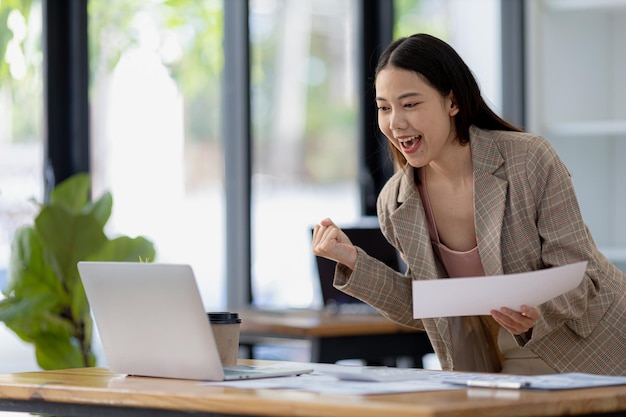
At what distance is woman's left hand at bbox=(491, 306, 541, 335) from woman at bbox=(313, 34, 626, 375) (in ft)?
0.22

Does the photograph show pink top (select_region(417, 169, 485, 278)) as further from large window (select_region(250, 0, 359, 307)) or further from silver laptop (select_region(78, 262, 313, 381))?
large window (select_region(250, 0, 359, 307))

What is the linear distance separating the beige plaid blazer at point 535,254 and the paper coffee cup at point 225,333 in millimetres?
331

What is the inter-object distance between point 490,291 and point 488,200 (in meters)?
0.42

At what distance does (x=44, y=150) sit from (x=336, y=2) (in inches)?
65.6

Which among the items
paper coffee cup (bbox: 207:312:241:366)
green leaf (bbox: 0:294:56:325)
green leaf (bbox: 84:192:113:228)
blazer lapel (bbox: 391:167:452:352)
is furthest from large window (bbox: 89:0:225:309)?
paper coffee cup (bbox: 207:312:241:366)

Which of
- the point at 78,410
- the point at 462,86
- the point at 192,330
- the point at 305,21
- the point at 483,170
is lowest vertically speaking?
the point at 78,410

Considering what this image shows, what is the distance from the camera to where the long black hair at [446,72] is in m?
2.30

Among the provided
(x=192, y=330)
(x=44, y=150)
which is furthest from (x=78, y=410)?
(x=44, y=150)

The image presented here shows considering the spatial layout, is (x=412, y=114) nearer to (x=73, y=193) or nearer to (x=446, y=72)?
(x=446, y=72)

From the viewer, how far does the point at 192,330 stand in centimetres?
186

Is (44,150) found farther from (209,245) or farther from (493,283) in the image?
(493,283)

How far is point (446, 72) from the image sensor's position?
91.0 inches

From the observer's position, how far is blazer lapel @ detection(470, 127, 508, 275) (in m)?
2.22

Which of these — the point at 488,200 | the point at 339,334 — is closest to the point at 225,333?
the point at 488,200
